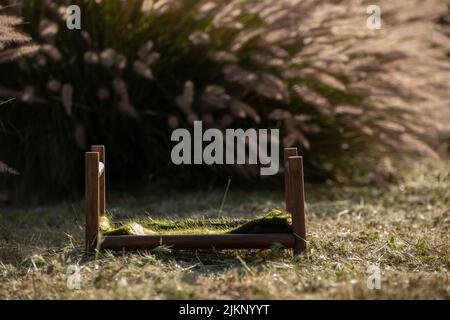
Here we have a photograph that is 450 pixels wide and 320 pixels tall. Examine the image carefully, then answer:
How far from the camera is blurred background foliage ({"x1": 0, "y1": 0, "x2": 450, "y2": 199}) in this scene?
3.47 metres

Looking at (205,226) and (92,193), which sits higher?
(92,193)

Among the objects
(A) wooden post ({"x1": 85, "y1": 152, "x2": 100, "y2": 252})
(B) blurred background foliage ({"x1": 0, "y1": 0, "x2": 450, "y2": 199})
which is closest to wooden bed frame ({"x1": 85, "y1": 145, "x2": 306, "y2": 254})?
(A) wooden post ({"x1": 85, "y1": 152, "x2": 100, "y2": 252})

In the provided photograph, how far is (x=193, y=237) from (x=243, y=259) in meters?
0.20

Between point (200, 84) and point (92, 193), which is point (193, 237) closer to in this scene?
point (92, 193)

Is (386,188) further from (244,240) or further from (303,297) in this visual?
(303,297)

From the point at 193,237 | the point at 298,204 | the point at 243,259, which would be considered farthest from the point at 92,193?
the point at 298,204

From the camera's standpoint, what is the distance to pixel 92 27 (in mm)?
3557

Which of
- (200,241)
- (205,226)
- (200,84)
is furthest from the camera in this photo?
(200,84)

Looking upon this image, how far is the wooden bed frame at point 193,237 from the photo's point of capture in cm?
214

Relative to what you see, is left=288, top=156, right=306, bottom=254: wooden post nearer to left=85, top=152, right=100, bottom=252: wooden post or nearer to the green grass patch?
the green grass patch

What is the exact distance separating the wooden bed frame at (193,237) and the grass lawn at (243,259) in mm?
36

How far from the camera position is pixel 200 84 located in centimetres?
377
